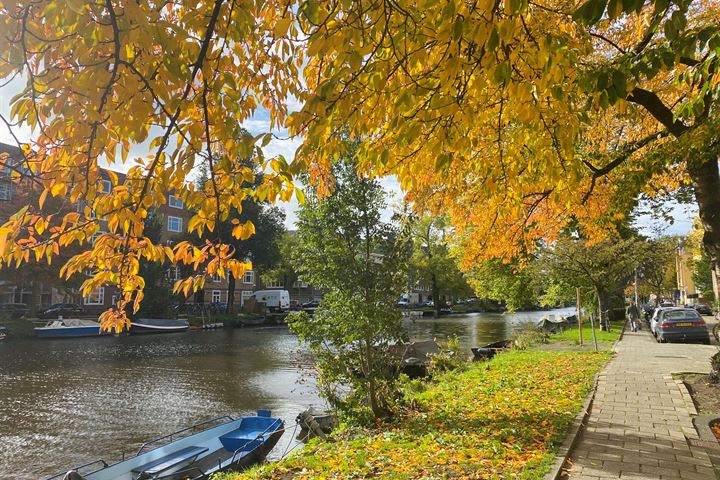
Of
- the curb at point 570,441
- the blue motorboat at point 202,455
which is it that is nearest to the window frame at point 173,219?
the blue motorboat at point 202,455

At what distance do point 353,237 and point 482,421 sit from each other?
3598 mm

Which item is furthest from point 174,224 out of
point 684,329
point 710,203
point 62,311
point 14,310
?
point 710,203

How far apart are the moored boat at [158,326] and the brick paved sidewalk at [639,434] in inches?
1396

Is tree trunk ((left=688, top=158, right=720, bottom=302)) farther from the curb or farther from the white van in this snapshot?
the white van

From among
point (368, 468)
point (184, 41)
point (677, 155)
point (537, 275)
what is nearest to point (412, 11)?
point (184, 41)

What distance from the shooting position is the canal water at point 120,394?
11702mm

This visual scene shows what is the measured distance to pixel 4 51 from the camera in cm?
253

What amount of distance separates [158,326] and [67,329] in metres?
6.73

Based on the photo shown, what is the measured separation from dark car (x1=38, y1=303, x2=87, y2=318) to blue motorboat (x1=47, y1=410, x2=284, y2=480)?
117 ft

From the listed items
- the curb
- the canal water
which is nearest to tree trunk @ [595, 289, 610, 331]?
the canal water

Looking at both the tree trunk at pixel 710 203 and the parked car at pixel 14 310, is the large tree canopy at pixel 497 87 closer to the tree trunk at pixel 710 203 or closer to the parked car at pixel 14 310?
the tree trunk at pixel 710 203

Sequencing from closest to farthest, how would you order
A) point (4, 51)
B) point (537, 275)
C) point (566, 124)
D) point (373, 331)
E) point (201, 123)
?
1. point (4, 51)
2. point (201, 123)
3. point (566, 124)
4. point (373, 331)
5. point (537, 275)

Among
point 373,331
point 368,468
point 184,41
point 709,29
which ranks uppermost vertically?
point 709,29

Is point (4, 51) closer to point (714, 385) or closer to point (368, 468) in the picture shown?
point (368, 468)
